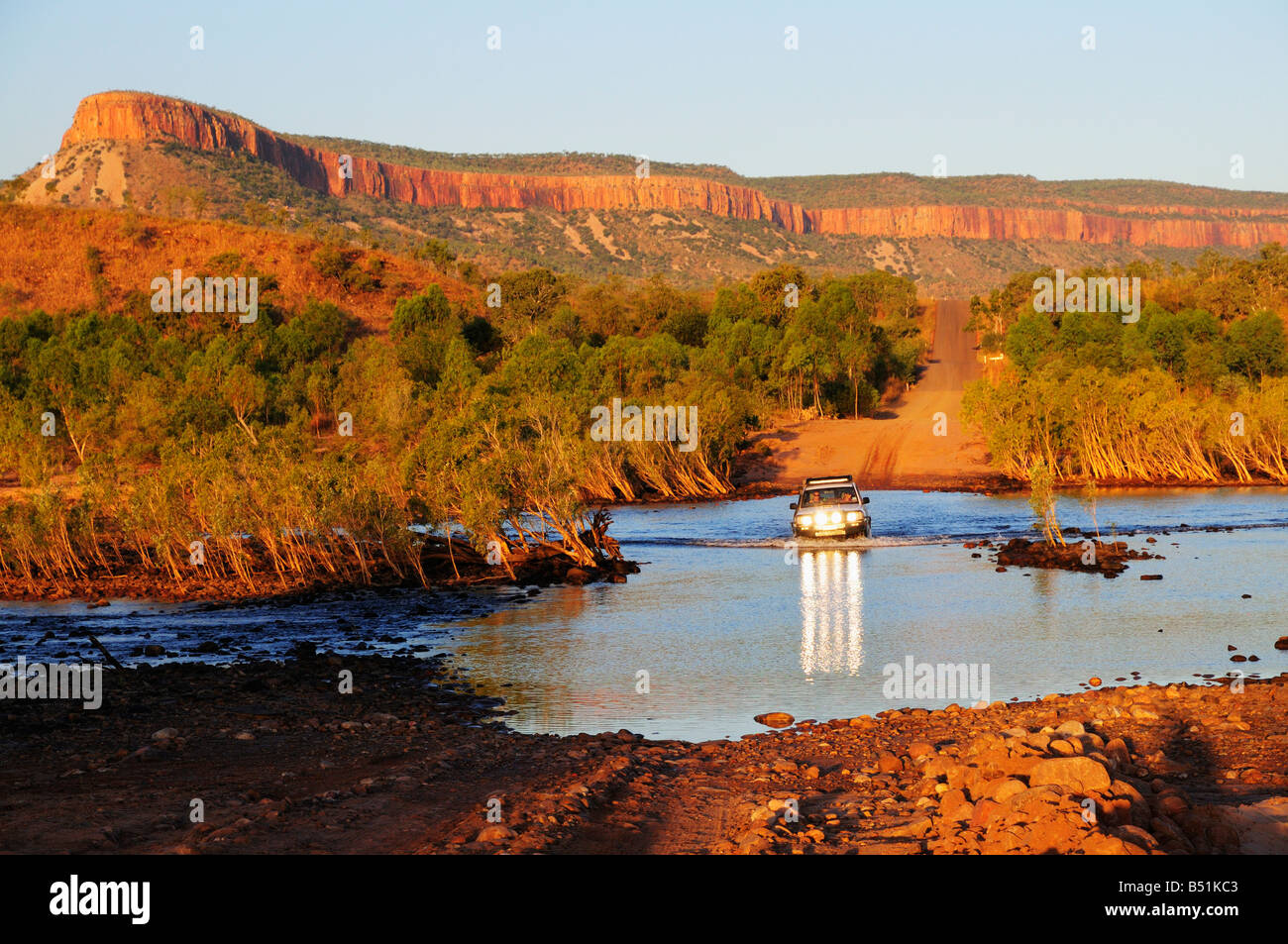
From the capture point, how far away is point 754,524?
3891cm

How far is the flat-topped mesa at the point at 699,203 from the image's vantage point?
566 ft

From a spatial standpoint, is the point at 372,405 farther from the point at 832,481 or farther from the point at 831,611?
Answer: the point at 831,611

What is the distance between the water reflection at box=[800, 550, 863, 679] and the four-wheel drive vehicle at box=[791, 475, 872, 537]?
1.89 ft

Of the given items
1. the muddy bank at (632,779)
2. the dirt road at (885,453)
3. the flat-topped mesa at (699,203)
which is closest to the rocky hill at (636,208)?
the flat-topped mesa at (699,203)

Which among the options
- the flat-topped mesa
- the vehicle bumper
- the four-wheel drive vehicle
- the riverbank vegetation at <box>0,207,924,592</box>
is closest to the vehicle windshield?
the four-wheel drive vehicle

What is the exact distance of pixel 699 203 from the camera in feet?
603

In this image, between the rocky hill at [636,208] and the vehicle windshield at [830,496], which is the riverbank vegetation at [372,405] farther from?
the rocky hill at [636,208]

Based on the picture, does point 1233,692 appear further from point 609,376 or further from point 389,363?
point 389,363

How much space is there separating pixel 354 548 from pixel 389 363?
37.8 m

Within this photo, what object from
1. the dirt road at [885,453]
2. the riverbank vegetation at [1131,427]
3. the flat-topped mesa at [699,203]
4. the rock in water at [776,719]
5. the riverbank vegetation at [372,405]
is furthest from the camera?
the flat-topped mesa at [699,203]

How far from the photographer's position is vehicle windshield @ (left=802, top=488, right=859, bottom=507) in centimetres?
3159

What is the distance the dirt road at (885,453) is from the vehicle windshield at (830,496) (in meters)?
19.0

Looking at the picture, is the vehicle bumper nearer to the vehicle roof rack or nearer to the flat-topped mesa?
the vehicle roof rack
